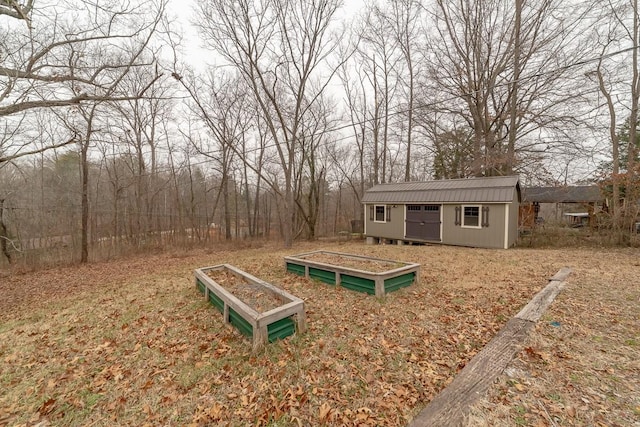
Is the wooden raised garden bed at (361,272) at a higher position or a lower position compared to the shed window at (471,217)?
lower

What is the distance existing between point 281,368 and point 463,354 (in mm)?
1902

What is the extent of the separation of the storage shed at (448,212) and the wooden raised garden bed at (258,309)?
888cm

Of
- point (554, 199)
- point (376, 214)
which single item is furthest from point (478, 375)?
point (554, 199)

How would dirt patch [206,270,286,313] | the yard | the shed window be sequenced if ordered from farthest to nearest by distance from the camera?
the shed window < dirt patch [206,270,286,313] < the yard

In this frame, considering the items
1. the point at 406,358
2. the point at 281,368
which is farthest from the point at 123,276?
the point at 406,358

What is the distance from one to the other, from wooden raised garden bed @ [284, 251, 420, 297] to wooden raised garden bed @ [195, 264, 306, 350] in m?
1.41

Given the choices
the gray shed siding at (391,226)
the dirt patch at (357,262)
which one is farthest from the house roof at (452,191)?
the dirt patch at (357,262)

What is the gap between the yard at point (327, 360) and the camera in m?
1.91

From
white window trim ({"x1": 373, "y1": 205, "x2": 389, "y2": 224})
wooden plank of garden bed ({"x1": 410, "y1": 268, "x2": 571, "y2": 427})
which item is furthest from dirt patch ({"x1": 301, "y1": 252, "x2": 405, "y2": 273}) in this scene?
white window trim ({"x1": 373, "y1": 205, "x2": 389, "y2": 224})

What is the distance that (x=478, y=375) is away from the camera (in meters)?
2.18

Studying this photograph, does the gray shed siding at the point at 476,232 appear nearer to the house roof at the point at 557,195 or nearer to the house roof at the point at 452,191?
the house roof at the point at 452,191

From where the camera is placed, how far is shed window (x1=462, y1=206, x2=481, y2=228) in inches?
372

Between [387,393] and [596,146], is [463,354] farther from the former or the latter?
[596,146]

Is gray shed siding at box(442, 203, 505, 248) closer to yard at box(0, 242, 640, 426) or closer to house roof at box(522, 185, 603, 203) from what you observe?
yard at box(0, 242, 640, 426)
